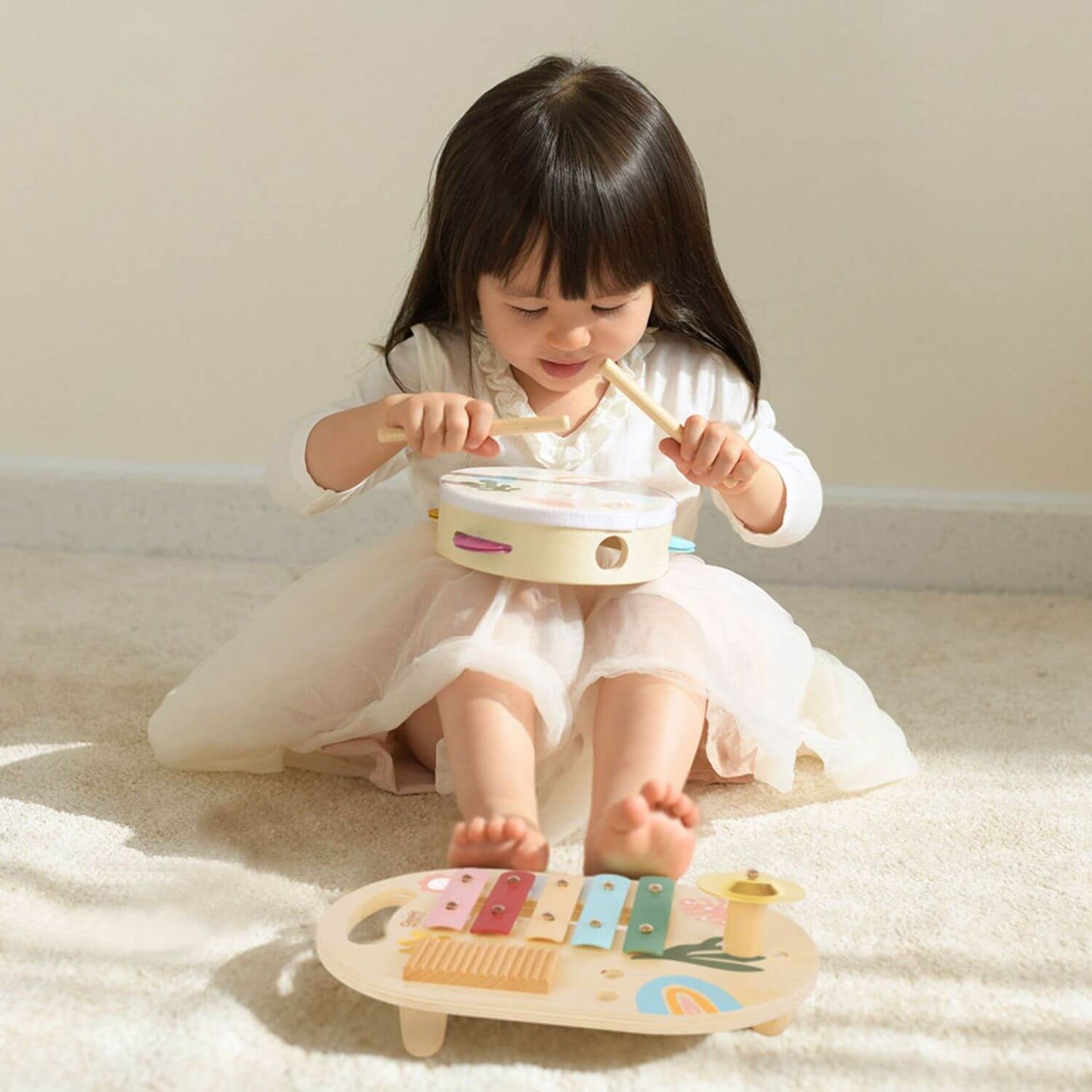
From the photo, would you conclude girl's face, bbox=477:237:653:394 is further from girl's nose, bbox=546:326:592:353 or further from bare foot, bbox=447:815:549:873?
bare foot, bbox=447:815:549:873

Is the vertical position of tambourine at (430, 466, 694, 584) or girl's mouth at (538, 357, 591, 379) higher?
girl's mouth at (538, 357, 591, 379)

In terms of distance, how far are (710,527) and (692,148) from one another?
1.48 ft

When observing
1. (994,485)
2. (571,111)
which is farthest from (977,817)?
(994,485)

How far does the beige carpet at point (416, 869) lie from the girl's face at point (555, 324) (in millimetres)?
316

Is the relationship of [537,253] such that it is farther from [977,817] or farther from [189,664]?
[189,664]

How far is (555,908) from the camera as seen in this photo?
28.9 inches

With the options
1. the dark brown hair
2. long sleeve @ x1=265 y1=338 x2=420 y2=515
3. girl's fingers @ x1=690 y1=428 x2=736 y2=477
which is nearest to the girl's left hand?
girl's fingers @ x1=690 y1=428 x2=736 y2=477

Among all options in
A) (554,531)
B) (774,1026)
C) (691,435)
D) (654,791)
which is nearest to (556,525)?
(554,531)

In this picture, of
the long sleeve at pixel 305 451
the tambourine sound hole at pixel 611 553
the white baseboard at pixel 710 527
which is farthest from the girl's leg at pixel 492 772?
the white baseboard at pixel 710 527

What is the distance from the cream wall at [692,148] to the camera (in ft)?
5.40

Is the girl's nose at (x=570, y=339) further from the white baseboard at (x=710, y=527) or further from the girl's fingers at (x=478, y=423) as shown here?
the white baseboard at (x=710, y=527)

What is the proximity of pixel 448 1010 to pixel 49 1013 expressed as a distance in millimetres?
201

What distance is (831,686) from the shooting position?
1.10m

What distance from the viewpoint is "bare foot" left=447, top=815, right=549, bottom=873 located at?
0.76 meters
